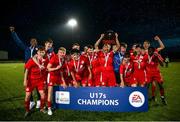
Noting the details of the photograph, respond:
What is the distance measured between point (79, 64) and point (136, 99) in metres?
2.63

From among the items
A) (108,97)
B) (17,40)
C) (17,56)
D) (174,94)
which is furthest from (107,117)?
(17,56)

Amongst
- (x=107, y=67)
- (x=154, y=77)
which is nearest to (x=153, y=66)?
(x=154, y=77)

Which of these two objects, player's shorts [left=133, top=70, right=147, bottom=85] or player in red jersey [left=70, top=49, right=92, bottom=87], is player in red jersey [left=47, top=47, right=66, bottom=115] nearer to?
player in red jersey [left=70, top=49, right=92, bottom=87]

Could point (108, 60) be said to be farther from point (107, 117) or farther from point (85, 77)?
point (107, 117)

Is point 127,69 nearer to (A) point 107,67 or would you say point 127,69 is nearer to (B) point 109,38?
(A) point 107,67

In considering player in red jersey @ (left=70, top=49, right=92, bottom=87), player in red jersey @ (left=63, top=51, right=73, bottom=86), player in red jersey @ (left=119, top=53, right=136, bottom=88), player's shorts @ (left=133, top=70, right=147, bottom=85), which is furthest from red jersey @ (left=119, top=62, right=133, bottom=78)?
player in red jersey @ (left=63, top=51, right=73, bottom=86)

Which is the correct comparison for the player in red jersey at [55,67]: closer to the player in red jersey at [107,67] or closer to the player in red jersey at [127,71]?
the player in red jersey at [107,67]

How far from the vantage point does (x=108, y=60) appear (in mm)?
11477

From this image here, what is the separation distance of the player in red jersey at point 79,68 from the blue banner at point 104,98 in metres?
0.95

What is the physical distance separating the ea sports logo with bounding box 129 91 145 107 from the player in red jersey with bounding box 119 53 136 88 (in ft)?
4.54

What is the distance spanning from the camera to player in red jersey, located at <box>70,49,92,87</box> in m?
11.6

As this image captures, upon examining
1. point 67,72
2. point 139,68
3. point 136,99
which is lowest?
point 136,99

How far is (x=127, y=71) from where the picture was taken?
12031 millimetres

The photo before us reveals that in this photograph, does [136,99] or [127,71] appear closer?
[136,99]
